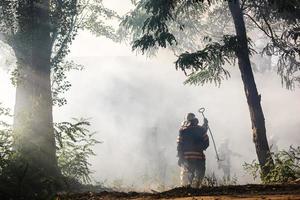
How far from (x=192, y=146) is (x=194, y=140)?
6.6 inches

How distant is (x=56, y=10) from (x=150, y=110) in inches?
621

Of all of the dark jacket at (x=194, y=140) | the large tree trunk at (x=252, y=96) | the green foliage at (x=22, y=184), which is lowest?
the green foliage at (x=22, y=184)

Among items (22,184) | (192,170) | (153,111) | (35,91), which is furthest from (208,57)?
(153,111)

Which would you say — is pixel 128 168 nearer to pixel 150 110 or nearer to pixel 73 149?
pixel 150 110

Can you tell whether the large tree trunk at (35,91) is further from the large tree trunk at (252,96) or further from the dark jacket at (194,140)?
the large tree trunk at (252,96)

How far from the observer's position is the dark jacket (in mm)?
10000

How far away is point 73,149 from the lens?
10656 mm

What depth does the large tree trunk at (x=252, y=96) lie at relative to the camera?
11.0 meters

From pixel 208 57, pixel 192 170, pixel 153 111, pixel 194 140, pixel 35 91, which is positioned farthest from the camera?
pixel 153 111

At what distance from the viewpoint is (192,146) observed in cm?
1007

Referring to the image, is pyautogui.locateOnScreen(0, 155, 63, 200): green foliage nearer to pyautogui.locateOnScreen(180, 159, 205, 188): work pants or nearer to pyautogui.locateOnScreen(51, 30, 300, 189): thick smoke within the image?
pyautogui.locateOnScreen(180, 159, 205, 188): work pants

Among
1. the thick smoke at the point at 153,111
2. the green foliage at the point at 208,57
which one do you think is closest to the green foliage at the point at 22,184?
the green foliage at the point at 208,57

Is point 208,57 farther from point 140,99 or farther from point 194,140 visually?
point 140,99

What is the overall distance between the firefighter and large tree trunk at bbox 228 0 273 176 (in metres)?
1.85
